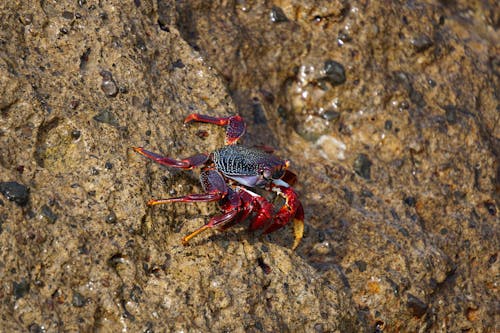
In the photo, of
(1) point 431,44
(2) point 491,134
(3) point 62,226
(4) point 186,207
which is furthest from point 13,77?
(2) point 491,134

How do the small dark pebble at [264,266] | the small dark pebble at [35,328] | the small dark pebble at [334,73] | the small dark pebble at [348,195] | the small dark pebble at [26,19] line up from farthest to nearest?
the small dark pebble at [334,73] < the small dark pebble at [348,195] < the small dark pebble at [26,19] < the small dark pebble at [264,266] < the small dark pebble at [35,328]

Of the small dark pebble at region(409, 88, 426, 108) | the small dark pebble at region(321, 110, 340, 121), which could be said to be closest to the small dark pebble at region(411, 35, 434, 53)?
the small dark pebble at region(409, 88, 426, 108)

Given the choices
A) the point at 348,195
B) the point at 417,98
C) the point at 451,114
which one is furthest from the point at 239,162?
the point at 451,114

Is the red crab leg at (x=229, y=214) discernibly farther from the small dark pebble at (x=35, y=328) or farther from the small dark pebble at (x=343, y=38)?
the small dark pebble at (x=343, y=38)

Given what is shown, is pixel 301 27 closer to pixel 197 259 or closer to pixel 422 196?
pixel 422 196

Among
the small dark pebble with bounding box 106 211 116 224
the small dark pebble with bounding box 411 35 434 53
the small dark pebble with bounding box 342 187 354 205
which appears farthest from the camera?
the small dark pebble with bounding box 411 35 434 53

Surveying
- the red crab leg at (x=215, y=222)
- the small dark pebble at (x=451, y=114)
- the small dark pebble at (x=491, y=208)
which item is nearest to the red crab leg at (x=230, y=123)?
the red crab leg at (x=215, y=222)

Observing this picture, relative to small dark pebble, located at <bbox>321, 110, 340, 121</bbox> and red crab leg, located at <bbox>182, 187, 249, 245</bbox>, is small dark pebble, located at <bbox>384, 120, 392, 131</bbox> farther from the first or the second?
red crab leg, located at <bbox>182, 187, 249, 245</bbox>
